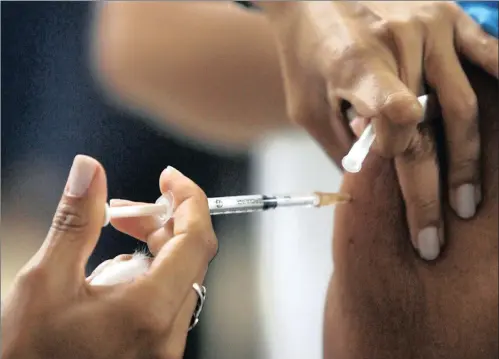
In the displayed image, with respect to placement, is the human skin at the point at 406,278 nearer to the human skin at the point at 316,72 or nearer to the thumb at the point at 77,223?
the human skin at the point at 316,72

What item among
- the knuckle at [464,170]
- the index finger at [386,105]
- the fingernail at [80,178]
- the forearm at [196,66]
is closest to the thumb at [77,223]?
the fingernail at [80,178]

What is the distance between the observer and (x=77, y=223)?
0.34 meters

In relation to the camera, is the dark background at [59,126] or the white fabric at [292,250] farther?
the white fabric at [292,250]

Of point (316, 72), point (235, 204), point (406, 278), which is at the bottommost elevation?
point (406, 278)

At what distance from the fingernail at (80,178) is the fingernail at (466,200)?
1.23 feet

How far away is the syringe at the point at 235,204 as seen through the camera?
411mm

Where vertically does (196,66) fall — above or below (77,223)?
above

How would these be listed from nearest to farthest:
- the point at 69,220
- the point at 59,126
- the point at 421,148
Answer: the point at 69,220, the point at 59,126, the point at 421,148

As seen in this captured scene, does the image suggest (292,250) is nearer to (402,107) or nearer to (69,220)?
(402,107)

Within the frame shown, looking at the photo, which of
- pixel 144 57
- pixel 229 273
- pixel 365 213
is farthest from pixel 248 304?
pixel 144 57

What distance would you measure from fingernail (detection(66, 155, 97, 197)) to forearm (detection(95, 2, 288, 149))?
14cm

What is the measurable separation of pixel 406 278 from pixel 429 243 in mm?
43

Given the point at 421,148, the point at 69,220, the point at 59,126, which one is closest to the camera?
the point at 69,220

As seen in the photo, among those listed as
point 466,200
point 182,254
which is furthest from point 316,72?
point 182,254
